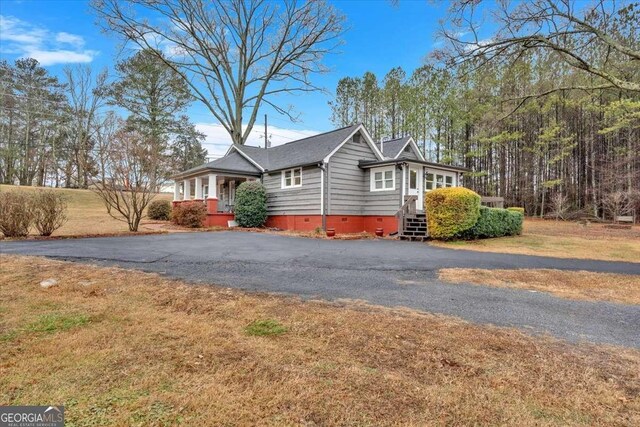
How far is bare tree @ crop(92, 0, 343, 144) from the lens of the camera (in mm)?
22344

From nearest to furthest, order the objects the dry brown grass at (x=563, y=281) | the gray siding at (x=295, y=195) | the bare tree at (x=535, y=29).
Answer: the dry brown grass at (x=563, y=281), the bare tree at (x=535, y=29), the gray siding at (x=295, y=195)

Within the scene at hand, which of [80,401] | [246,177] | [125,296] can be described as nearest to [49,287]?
[125,296]

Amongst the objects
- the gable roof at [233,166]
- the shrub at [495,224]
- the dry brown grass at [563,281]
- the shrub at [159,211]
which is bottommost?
the dry brown grass at [563,281]

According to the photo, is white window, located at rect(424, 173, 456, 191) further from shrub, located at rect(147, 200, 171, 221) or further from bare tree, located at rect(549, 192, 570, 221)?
shrub, located at rect(147, 200, 171, 221)

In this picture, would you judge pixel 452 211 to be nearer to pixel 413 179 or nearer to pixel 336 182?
pixel 413 179

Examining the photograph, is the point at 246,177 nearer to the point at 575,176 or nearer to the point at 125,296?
the point at 125,296

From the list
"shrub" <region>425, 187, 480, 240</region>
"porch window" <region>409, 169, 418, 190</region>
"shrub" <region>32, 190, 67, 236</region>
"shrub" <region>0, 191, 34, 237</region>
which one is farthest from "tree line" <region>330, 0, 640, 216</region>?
"shrub" <region>0, 191, 34, 237</region>

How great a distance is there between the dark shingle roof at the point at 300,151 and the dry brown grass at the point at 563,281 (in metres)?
10.4

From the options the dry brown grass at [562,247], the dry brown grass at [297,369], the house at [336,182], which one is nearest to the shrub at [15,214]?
the house at [336,182]

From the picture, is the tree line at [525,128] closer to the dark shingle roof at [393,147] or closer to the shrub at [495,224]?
the dark shingle roof at [393,147]

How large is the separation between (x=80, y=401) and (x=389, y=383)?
77.4 inches

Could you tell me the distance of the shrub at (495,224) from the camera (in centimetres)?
1323

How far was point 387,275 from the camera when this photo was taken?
21.0ft

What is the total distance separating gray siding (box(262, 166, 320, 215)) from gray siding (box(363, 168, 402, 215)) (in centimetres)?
275
